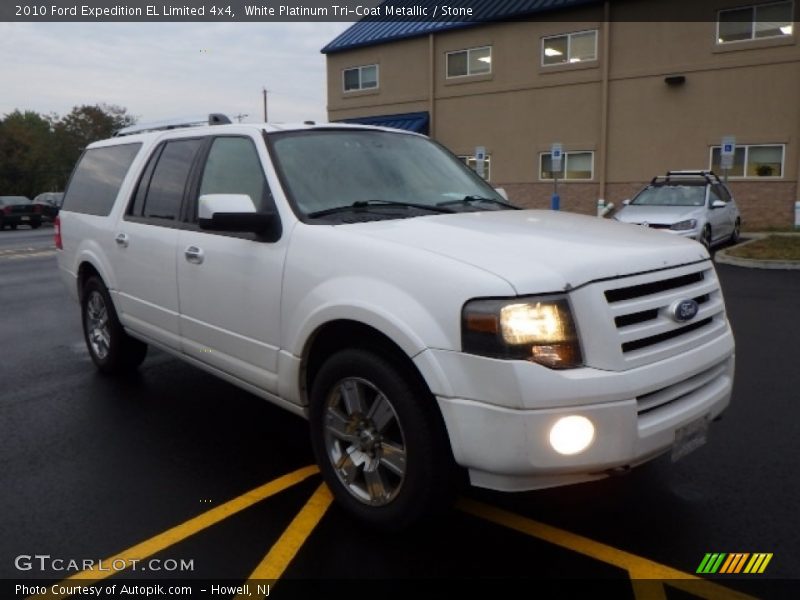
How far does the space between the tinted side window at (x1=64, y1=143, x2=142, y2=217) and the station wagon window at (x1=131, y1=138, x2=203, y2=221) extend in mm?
440

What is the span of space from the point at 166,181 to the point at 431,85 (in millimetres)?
24205

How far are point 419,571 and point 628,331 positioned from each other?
4.32 ft

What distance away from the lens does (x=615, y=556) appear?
10.0 ft

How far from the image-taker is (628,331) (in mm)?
2834

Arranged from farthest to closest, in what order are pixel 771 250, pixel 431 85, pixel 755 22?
pixel 431 85 < pixel 755 22 < pixel 771 250

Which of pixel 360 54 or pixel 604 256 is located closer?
pixel 604 256

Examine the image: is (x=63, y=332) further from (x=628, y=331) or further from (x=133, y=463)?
(x=628, y=331)

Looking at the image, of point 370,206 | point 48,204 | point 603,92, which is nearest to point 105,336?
point 370,206

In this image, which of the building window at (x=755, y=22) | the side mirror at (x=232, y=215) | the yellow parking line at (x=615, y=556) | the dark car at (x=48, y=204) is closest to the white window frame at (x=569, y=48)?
the building window at (x=755, y=22)

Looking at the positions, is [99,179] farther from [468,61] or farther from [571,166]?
[468,61]

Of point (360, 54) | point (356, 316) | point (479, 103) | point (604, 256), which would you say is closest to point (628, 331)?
point (604, 256)

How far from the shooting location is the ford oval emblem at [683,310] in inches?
119

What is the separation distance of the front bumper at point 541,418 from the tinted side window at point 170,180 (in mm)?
2637

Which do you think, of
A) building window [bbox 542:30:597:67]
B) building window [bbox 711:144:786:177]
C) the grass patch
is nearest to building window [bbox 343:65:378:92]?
building window [bbox 542:30:597:67]
